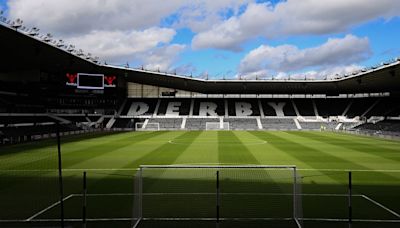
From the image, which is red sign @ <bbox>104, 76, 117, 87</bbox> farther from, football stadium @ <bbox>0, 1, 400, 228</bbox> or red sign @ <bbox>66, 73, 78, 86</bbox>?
red sign @ <bbox>66, 73, 78, 86</bbox>

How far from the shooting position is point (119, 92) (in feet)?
253

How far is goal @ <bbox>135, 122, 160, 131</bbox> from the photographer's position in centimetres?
7272

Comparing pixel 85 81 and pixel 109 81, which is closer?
pixel 85 81

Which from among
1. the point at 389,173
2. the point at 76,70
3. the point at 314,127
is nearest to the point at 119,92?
the point at 76,70

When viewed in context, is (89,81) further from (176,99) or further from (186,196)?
(186,196)

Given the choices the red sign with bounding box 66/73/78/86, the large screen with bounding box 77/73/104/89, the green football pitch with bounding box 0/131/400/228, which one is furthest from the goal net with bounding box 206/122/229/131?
the green football pitch with bounding box 0/131/400/228

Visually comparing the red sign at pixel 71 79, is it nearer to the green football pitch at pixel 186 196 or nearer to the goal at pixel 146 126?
the goal at pixel 146 126

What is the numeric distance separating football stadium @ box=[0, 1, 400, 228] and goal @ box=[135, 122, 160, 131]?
0.27 meters

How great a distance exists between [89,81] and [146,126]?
58.2 feet

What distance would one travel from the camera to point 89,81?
5903 cm

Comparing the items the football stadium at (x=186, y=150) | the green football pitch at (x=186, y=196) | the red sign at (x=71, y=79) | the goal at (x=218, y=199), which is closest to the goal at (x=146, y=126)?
the football stadium at (x=186, y=150)

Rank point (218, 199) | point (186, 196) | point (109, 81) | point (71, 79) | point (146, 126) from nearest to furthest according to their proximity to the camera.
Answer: point (218, 199) → point (186, 196) → point (71, 79) → point (109, 81) → point (146, 126)

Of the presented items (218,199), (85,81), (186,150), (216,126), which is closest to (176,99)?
(216,126)

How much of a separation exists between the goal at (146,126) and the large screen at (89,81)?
15.3 metres
